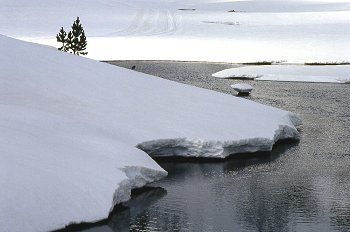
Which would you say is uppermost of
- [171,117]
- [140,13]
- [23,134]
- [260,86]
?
[140,13]

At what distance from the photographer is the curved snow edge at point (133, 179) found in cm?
1781

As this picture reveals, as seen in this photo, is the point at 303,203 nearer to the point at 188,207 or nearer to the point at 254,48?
the point at 188,207

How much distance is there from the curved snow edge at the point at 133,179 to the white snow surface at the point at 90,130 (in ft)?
0.11

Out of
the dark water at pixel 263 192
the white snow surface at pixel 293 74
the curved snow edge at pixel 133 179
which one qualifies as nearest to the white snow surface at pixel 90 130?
the curved snow edge at pixel 133 179

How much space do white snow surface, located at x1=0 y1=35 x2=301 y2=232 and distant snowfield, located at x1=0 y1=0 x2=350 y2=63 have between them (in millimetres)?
30816

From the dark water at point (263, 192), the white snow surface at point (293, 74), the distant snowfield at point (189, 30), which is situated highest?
the distant snowfield at point (189, 30)

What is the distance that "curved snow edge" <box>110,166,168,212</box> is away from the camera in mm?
17812

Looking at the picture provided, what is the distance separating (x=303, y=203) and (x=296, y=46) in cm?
4900

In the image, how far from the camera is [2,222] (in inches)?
567

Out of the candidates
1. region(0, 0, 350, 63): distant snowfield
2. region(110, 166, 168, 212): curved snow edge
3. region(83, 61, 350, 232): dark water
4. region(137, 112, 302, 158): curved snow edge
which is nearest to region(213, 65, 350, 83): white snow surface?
region(0, 0, 350, 63): distant snowfield

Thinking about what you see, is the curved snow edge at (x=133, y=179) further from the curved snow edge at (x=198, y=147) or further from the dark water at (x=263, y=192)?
the curved snow edge at (x=198, y=147)

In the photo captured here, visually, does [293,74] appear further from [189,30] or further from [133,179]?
[189,30]

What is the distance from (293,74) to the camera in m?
48.3

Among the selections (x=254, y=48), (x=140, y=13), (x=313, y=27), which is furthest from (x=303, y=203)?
(x=140, y=13)
